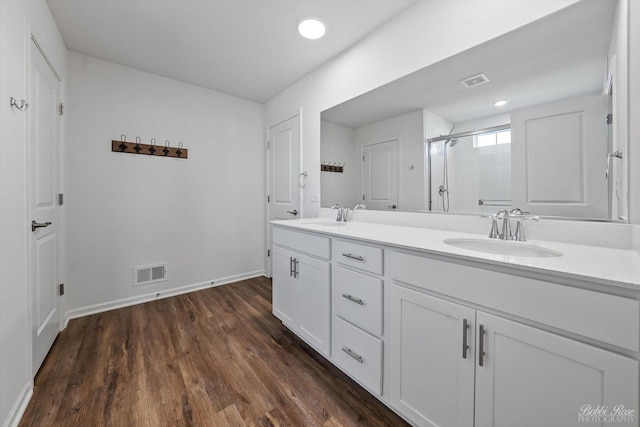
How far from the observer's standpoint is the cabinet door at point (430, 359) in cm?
93

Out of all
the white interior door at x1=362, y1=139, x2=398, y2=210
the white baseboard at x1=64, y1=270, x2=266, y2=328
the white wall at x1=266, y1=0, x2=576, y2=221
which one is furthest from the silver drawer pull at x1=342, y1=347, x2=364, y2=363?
the white baseboard at x1=64, y1=270, x2=266, y2=328

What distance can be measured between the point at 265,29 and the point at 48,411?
2.78 meters

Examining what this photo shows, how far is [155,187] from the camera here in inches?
108

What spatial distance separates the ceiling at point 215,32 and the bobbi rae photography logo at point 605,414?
2248 millimetres

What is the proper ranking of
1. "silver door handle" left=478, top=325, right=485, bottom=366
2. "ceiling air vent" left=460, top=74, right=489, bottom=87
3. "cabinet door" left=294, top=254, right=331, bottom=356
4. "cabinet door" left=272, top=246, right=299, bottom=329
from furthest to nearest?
"cabinet door" left=272, top=246, right=299, bottom=329 < "cabinet door" left=294, top=254, right=331, bottom=356 < "ceiling air vent" left=460, top=74, right=489, bottom=87 < "silver door handle" left=478, top=325, right=485, bottom=366

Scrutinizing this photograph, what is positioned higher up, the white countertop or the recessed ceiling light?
the recessed ceiling light

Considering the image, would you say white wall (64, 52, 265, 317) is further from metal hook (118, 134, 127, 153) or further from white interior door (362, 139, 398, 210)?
white interior door (362, 139, 398, 210)

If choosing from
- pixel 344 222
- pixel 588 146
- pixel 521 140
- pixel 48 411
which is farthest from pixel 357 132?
pixel 48 411

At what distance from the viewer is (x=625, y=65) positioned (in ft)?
3.28

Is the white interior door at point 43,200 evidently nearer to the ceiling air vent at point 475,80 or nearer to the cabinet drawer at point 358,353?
the cabinet drawer at point 358,353

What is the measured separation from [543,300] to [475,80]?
129 centimetres

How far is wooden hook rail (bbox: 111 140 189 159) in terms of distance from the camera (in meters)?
2.50

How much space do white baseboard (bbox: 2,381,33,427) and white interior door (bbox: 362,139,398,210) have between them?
2332mm

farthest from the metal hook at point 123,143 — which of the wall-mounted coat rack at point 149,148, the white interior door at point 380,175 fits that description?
the white interior door at point 380,175
